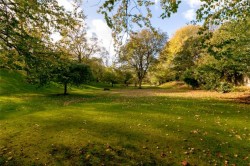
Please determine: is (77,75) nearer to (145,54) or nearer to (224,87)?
(224,87)

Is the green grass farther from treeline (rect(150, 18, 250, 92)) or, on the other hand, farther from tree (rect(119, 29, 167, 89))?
tree (rect(119, 29, 167, 89))

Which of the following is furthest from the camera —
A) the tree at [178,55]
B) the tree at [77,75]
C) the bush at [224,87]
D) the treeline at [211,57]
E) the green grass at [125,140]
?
the tree at [178,55]

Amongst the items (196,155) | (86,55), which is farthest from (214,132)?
(86,55)

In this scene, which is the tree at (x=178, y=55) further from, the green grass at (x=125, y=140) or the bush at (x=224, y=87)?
the green grass at (x=125, y=140)

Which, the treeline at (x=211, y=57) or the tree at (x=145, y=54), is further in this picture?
the tree at (x=145, y=54)

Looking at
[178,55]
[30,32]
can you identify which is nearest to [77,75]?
[30,32]

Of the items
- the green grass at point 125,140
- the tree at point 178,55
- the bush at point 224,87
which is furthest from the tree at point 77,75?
the tree at point 178,55

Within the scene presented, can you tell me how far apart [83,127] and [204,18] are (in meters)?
7.01

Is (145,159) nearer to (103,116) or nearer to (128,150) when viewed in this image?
(128,150)

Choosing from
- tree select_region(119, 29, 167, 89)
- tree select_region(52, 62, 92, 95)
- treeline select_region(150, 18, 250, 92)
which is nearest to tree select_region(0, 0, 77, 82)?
treeline select_region(150, 18, 250, 92)

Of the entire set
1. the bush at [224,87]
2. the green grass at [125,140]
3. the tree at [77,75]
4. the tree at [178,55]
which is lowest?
the green grass at [125,140]

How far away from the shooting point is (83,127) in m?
10.8

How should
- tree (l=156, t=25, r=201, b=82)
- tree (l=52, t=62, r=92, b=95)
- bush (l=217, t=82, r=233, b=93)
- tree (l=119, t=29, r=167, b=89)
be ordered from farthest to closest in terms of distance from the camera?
tree (l=119, t=29, r=167, b=89), tree (l=156, t=25, r=201, b=82), bush (l=217, t=82, r=233, b=93), tree (l=52, t=62, r=92, b=95)

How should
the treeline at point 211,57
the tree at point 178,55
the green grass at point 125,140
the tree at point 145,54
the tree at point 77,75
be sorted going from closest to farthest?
the green grass at point 125,140 → the treeline at point 211,57 → the tree at point 77,75 → the tree at point 178,55 → the tree at point 145,54
